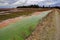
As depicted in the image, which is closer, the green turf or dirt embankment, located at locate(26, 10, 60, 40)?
→ the green turf

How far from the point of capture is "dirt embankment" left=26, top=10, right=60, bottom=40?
245 cm

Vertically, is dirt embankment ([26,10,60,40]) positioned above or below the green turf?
below

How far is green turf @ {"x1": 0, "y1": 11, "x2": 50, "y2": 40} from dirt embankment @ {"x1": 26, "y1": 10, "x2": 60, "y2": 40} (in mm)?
85

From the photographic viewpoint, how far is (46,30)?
2.78m

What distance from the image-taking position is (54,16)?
11.2ft

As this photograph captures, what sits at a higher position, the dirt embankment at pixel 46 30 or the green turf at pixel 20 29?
Answer: the green turf at pixel 20 29

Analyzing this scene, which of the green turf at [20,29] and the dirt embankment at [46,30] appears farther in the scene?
the dirt embankment at [46,30]

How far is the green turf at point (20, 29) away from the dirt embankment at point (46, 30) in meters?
0.09

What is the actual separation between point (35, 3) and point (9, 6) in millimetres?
517

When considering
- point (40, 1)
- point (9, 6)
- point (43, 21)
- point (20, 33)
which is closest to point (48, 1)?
point (40, 1)

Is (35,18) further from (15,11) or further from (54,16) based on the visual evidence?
(54,16)

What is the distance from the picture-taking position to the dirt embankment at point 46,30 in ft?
8.04

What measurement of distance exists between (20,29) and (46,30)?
795 mm

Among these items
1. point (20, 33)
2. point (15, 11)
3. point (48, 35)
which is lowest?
point (48, 35)
